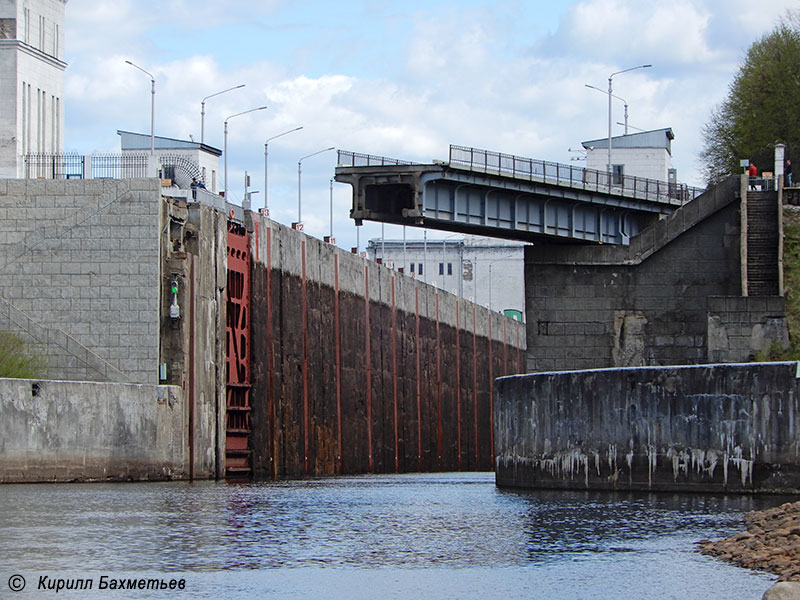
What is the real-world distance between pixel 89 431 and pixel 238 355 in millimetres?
10929

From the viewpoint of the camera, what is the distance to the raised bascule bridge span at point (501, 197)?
5025cm

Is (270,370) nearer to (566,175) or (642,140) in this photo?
(566,175)

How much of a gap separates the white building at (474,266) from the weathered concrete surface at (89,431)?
4119 inches

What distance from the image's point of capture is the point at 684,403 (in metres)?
31.7

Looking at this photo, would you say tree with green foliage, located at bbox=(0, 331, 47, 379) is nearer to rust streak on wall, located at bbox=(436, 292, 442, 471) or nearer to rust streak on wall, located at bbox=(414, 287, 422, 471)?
rust streak on wall, located at bbox=(414, 287, 422, 471)

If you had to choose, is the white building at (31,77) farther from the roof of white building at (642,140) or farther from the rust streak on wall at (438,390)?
the roof of white building at (642,140)

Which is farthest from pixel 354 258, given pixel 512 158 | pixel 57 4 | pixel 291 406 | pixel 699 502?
pixel 699 502

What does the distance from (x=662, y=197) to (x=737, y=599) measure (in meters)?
41.0

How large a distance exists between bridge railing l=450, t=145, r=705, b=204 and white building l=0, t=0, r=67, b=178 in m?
33.5

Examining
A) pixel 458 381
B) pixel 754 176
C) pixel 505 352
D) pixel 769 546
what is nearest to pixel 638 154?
pixel 505 352

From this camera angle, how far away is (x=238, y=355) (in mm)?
52250

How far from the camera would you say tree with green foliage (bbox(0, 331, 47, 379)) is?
42.5 metres

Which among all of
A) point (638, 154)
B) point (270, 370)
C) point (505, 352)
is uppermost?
point (638, 154)

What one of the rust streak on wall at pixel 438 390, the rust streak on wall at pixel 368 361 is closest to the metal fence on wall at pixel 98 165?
the rust streak on wall at pixel 368 361
